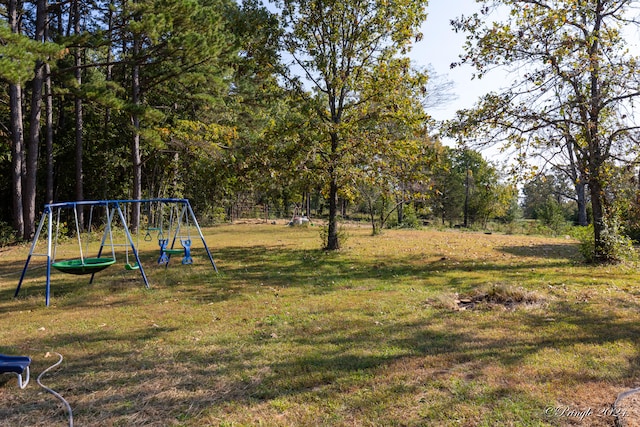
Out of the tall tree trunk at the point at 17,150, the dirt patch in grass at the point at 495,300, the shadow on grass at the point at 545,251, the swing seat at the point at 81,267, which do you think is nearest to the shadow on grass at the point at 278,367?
the dirt patch in grass at the point at 495,300

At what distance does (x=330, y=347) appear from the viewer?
14.4 ft

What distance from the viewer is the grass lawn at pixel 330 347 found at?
3068 mm

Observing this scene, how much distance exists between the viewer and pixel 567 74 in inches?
317

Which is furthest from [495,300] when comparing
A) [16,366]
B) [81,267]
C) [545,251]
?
[545,251]

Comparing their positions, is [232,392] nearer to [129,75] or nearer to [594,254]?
[594,254]

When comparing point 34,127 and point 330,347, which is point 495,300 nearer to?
point 330,347

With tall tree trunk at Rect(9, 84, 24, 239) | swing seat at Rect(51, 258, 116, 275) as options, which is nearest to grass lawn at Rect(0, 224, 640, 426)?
swing seat at Rect(51, 258, 116, 275)

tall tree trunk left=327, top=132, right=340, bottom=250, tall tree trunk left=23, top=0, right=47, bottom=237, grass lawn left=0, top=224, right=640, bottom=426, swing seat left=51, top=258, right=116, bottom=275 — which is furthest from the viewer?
tall tree trunk left=23, top=0, right=47, bottom=237

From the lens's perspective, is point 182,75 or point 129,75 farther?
point 129,75

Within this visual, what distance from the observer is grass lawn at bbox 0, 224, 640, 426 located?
3068 mm

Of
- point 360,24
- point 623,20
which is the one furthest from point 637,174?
point 360,24

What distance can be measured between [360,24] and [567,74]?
5.58 metres

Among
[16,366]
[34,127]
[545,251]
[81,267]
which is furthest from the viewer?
[34,127]

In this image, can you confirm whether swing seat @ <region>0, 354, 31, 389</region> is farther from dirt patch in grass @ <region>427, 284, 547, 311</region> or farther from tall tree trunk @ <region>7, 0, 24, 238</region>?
tall tree trunk @ <region>7, 0, 24, 238</region>
